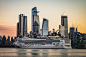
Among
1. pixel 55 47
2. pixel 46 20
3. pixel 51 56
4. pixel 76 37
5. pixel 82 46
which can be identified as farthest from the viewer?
pixel 46 20

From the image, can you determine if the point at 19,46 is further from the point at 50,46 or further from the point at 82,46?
the point at 82,46

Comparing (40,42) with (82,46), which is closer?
(40,42)

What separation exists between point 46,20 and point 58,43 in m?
75.9

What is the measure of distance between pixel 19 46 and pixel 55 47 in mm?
21005

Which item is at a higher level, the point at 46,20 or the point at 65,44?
the point at 46,20

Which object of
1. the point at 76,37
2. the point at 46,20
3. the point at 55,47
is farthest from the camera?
the point at 46,20

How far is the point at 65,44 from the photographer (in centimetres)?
10319

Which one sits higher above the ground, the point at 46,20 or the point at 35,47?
the point at 46,20

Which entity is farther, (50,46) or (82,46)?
(82,46)

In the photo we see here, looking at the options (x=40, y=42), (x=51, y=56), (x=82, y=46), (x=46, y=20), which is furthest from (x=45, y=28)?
(x=51, y=56)

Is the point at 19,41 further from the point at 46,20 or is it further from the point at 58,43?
the point at 46,20

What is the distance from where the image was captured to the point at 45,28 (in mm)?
187125

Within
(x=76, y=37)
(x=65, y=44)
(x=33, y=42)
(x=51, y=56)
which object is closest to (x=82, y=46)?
(x=76, y=37)

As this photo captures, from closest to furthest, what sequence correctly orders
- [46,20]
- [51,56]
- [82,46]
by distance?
[51,56] → [82,46] → [46,20]
